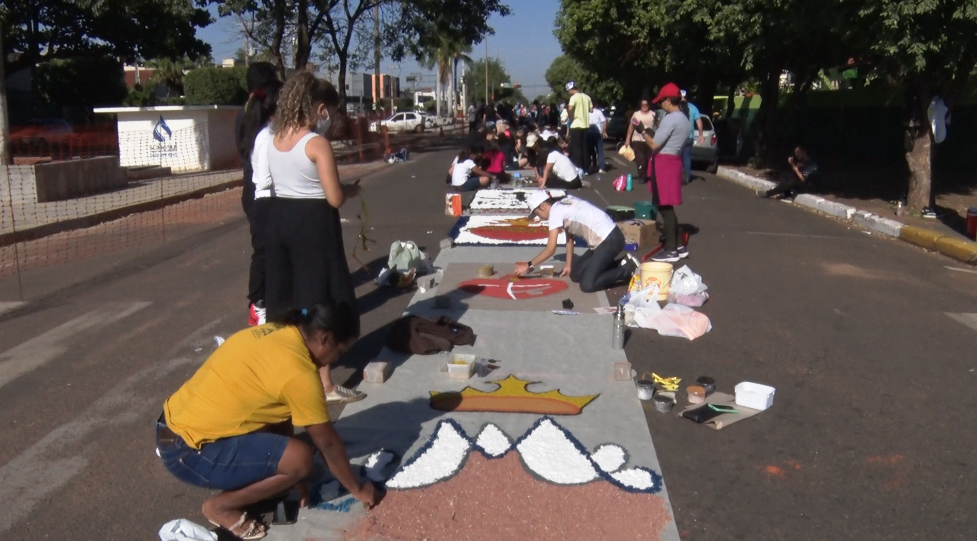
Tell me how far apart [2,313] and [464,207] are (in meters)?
7.88

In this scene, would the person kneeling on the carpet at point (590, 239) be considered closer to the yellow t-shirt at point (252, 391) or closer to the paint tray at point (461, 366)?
the paint tray at point (461, 366)

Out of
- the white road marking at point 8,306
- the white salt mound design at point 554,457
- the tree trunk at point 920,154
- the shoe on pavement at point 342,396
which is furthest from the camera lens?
the tree trunk at point 920,154

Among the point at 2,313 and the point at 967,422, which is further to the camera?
the point at 2,313

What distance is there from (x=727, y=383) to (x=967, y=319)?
316 centimetres

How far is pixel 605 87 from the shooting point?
5000 cm

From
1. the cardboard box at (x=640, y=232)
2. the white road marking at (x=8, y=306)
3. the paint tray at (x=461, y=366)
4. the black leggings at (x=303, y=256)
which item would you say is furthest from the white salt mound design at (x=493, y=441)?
the cardboard box at (x=640, y=232)

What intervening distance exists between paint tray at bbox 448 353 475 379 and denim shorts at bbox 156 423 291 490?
2.17 metres

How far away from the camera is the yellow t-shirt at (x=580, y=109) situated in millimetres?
19031

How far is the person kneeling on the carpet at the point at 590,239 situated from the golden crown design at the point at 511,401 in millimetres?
2880

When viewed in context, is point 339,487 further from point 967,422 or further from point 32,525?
point 967,422

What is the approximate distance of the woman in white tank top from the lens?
507cm

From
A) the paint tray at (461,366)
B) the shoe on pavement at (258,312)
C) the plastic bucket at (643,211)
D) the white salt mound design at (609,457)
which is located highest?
the plastic bucket at (643,211)

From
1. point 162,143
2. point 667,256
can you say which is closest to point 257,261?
point 667,256

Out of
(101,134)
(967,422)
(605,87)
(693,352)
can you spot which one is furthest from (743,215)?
(605,87)
